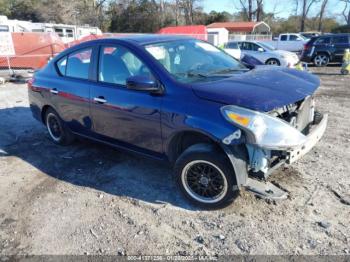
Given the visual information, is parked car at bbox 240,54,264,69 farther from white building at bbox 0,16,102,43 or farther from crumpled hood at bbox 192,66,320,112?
white building at bbox 0,16,102,43

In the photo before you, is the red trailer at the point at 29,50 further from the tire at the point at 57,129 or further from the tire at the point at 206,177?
the tire at the point at 206,177

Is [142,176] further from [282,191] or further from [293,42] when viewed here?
[293,42]

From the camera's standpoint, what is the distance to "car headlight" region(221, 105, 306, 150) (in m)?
3.02

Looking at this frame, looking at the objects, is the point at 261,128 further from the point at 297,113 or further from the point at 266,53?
the point at 266,53

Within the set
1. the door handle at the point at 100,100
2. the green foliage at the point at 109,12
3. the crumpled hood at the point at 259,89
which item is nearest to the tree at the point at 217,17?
the green foliage at the point at 109,12

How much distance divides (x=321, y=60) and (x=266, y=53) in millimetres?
3382

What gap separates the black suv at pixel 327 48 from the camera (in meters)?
16.5

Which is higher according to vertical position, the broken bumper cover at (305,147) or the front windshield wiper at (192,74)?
the front windshield wiper at (192,74)

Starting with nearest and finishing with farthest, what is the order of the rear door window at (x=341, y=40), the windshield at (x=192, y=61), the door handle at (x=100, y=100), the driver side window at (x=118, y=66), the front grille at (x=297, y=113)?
the front grille at (x=297, y=113)
the windshield at (x=192, y=61)
the driver side window at (x=118, y=66)
the door handle at (x=100, y=100)
the rear door window at (x=341, y=40)

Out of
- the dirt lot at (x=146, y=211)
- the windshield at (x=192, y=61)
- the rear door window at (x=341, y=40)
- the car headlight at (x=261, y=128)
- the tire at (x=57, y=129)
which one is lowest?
the dirt lot at (x=146, y=211)

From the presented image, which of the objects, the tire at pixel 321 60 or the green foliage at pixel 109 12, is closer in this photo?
the tire at pixel 321 60

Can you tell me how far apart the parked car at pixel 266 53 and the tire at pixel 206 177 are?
480 inches

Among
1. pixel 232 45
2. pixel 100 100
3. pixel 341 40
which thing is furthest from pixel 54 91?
pixel 341 40

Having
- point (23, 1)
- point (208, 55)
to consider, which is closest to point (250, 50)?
point (208, 55)
